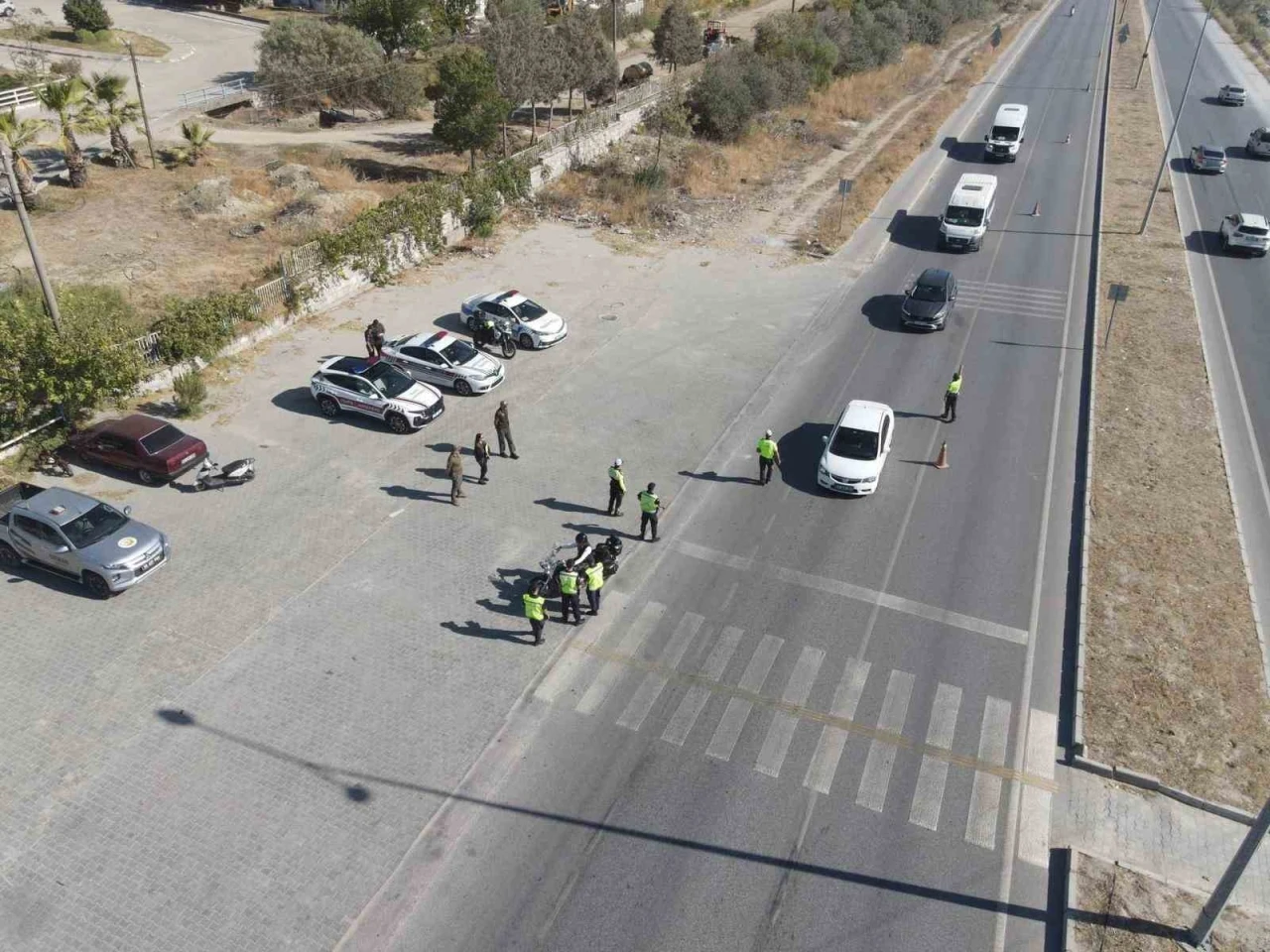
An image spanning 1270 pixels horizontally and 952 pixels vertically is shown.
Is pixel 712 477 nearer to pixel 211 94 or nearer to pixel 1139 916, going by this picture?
pixel 1139 916

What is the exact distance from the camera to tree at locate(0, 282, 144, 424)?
20547 mm

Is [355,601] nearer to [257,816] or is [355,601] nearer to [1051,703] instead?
[257,816]

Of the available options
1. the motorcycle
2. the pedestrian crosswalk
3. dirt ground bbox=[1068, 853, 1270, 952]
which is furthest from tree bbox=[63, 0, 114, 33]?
dirt ground bbox=[1068, 853, 1270, 952]

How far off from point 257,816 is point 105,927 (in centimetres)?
226

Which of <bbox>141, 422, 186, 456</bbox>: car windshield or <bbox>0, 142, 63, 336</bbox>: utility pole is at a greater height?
<bbox>0, 142, 63, 336</bbox>: utility pole

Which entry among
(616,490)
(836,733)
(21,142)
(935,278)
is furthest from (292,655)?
(21,142)

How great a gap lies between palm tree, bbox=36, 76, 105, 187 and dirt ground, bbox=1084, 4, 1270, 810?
4060cm

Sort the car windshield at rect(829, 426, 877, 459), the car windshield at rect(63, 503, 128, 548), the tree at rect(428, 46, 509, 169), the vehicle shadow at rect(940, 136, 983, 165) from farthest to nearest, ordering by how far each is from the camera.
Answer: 1. the vehicle shadow at rect(940, 136, 983, 165)
2. the tree at rect(428, 46, 509, 169)
3. the car windshield at rect(829, 426, 877, 459)
4. the car windshield at rect(63, 503, 128, 548)

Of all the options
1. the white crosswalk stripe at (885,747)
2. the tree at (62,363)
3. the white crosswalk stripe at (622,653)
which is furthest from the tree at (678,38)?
the white crosswalk stripe at (885,747)

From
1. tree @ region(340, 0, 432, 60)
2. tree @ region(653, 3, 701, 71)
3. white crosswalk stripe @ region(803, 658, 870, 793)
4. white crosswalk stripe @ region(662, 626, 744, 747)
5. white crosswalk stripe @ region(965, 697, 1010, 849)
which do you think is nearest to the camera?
white crosswalk stripe @ region(965, 697, 1010, 849)

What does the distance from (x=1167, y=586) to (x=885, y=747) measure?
833 cm

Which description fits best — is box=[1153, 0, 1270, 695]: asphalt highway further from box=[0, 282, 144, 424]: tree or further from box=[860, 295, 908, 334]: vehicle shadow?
box=[0, 282, 144, 424]: tree

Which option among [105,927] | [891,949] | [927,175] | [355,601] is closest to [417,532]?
[355,601]

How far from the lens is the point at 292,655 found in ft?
52.7
